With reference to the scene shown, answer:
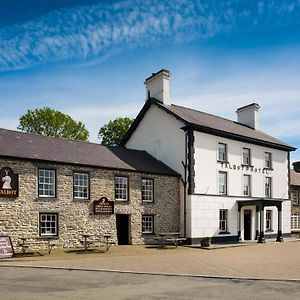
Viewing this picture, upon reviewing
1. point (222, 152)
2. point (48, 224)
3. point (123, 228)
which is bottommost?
point (123, 228)

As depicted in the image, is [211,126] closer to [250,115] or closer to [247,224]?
[247,224]

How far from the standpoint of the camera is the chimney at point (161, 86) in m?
29.4

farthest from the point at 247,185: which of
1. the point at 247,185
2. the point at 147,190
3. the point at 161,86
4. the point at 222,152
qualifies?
the point at 161,86

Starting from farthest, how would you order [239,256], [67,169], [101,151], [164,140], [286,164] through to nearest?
[286,164] → [164,140] → [101,151] → [67,169] → [239,256]

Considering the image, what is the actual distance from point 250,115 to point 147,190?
51.0 ft

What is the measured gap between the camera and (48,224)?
2105cm

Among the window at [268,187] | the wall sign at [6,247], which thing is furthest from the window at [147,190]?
the window at [268,187]

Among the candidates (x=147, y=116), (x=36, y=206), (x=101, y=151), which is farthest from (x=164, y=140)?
(x=36, y=206)

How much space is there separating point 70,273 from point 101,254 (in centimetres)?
606

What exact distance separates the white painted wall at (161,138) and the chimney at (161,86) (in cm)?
86

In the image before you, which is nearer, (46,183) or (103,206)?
(46,183)

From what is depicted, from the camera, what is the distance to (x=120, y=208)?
23875 mm

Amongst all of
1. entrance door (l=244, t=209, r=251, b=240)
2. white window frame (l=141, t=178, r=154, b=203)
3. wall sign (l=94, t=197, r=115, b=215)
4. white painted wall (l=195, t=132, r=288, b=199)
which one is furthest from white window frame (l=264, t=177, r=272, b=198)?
wall sign (l=94, t=197, r=115, b=215)

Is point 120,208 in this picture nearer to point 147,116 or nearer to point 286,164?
point 147,116
